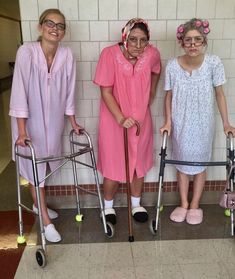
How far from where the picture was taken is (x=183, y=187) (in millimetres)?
2705

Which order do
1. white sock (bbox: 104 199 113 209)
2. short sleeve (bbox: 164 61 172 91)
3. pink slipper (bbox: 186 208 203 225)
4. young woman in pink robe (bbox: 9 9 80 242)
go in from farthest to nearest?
white sock (bbox: 104 199 113 209) → pink slipper (bbox: 186 208 203 225) → short sleeve (bbox: 164 61 172 91) → young woman in pink robe (bbox: 9 9 80 242)

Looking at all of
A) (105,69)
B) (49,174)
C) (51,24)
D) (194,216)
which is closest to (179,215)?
(194,216)

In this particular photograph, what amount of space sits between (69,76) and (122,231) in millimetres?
1238

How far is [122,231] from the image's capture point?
2.57 m

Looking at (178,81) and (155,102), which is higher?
(178,81)

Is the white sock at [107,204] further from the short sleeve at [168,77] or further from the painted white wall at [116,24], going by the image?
the short sleeve at [168,77]

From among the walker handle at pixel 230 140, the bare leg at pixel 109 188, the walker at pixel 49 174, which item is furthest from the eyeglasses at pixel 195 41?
the bare leg at pixel 109 188

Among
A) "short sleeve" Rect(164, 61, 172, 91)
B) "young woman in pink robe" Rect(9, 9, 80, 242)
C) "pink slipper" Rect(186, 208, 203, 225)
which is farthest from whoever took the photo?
"pink slipper" Rect(186, 208, 203, 225)

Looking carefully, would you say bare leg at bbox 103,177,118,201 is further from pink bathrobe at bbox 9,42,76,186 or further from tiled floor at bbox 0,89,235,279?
pink bathrobe at bbox 9,42,76,186

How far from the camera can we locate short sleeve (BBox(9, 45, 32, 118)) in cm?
212

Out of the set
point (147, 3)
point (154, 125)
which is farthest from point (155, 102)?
point (147, 3)

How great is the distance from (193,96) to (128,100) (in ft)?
1.53

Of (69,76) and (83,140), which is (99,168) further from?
(69,76)

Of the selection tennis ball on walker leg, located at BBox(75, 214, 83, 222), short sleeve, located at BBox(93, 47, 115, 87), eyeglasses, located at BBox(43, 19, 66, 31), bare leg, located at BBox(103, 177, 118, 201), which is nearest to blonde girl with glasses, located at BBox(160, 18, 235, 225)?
short sleeve, located at BBox(93, 47, 115, 87)
